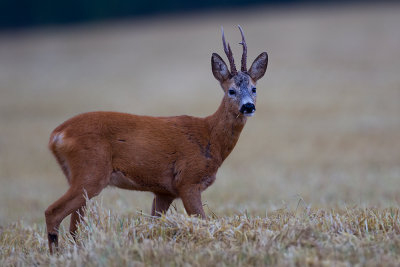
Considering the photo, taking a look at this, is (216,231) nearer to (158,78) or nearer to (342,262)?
(342,262)

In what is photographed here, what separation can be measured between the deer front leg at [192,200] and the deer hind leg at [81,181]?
33.2 inches

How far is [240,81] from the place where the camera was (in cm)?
675

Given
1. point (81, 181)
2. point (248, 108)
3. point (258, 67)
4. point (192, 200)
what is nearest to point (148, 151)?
point (192, 200)

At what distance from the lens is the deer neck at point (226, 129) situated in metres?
6.68

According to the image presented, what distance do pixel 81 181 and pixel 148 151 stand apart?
2.76ft

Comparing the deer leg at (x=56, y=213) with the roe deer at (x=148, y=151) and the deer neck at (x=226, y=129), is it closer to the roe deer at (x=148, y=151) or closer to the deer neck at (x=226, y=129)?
the roe deer at (x=148, y=151)

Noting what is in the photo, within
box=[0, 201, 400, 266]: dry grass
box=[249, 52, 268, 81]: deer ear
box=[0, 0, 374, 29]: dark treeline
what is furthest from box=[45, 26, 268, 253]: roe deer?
box=[0, 0, 374, 29]: dark treeline

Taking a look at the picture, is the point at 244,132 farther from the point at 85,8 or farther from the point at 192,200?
the point at 85,8

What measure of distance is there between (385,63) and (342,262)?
86.7 ft

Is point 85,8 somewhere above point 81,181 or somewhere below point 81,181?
above

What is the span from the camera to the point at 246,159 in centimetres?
1543

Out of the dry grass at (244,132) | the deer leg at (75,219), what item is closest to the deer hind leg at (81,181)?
the deer leg at (75,219)

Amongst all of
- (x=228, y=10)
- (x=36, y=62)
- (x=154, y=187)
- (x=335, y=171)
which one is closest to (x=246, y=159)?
(x=335, y=171)

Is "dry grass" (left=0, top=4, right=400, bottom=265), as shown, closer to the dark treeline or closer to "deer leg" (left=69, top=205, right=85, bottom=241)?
"deer leg" (left=69, top=205, right=85, bottom=241)
